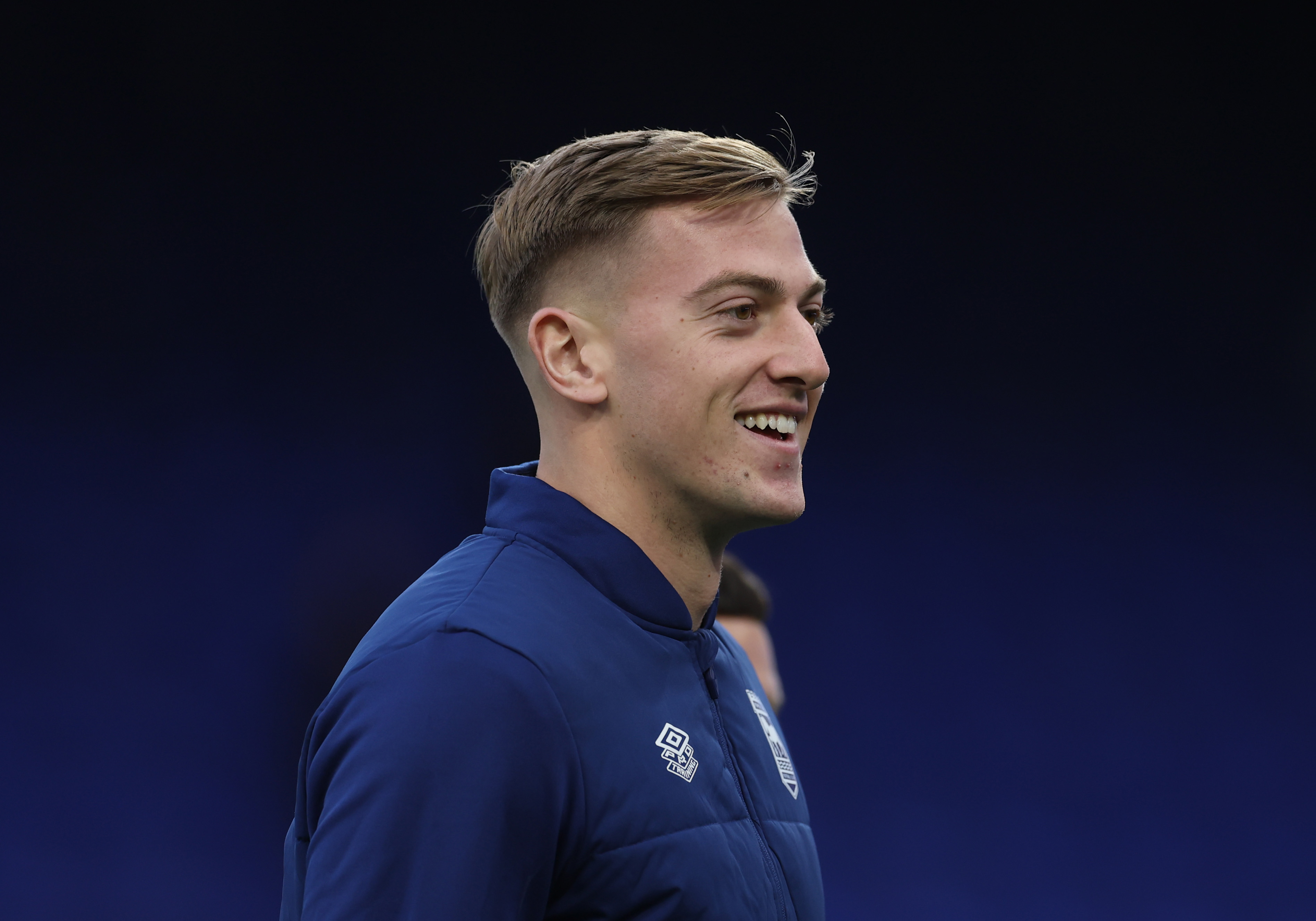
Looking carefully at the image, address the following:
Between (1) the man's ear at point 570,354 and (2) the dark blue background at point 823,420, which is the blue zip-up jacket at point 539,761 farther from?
(2) the dark blue background at point 823,420

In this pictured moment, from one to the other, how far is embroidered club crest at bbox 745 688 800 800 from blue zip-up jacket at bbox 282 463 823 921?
0.17 ft

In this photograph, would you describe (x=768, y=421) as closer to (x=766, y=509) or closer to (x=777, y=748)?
(x=766, y=509)

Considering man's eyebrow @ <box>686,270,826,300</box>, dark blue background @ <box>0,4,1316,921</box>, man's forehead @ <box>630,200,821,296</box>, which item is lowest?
dark blue background @ <box>0,4,1316,921</box>

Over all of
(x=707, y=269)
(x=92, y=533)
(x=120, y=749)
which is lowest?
(x=120, y=749)

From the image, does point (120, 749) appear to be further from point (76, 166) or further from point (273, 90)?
point (273, 90)

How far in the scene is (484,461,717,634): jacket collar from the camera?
0.95 m

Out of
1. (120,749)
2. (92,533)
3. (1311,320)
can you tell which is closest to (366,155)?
(92,533)

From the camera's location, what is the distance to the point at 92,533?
3025 mm

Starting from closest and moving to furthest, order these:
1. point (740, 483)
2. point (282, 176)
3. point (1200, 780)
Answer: point (740, 483)
point (282, 176)
point (1200, 780)

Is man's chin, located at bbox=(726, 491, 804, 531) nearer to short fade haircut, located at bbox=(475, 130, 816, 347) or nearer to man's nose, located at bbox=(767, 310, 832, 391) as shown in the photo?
man's nose, located at bbox=(767, 310, 832, 391)

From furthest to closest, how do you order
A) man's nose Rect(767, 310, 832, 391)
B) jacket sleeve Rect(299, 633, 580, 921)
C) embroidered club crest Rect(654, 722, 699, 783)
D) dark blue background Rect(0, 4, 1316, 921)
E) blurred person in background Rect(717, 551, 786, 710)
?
1. dark blue background Rect(0, 4, 1316, 921)
2. blurred person in background Rect(717, 551, 786, 710)
3. man's nose Rect(767, 310, 832, 391)
4. embroidered club crest Rect(654, 722, 699, 783)
5. jacket sleeve Rect(299, 633, 580, 921)

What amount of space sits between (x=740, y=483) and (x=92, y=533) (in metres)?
2.53

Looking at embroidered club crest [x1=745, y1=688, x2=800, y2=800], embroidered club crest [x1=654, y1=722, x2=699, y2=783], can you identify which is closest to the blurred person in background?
embroidered club crest [x1=745, y1=688, x2=800, y2=800]

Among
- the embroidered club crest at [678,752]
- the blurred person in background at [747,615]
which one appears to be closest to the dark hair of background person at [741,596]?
the blurred person in background at [747,615]
